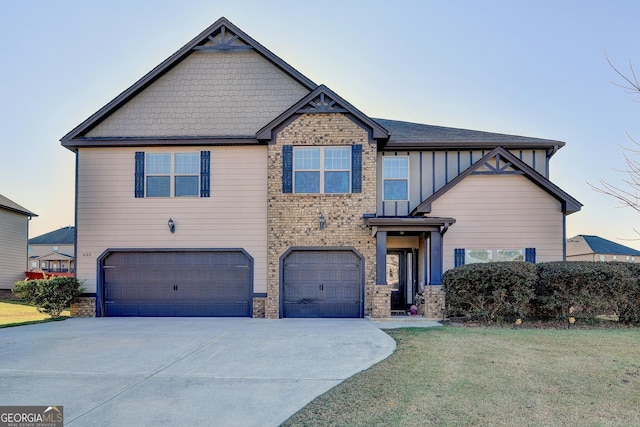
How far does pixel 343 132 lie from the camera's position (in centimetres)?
1420

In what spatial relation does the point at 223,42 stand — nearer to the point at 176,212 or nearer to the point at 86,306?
the point at 176,212

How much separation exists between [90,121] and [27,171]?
10.5 meters

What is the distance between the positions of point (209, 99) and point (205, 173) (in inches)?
102

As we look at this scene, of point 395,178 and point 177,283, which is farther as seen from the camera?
point 395,178

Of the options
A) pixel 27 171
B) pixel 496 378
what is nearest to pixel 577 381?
pixel 496 378

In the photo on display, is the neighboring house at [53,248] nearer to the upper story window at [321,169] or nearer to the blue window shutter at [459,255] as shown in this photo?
the upper story window at [321,169]

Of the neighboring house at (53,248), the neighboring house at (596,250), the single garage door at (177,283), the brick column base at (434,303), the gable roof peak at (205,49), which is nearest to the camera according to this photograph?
the brick column base at (434,303)

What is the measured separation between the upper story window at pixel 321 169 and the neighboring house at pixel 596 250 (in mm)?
30631

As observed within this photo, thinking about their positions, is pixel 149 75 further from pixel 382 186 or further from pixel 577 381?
pixel 577 381

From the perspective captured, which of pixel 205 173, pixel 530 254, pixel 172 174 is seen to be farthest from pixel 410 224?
pixel 172 174

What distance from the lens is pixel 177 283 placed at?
572 inches

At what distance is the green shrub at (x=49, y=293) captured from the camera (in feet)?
45.2

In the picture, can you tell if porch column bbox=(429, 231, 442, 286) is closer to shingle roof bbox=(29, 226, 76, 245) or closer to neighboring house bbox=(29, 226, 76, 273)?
neighboring house bbox=(29, 226, 76, 273)

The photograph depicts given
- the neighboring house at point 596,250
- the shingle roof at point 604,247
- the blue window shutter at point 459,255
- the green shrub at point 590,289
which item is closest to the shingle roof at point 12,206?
the blue window shutter at point 459,255
